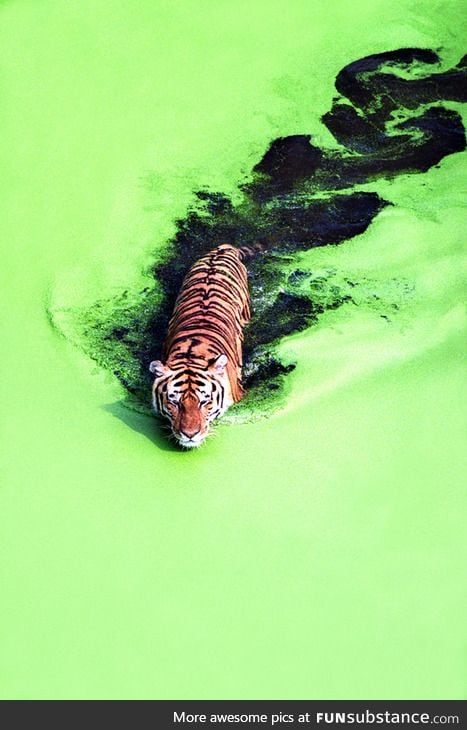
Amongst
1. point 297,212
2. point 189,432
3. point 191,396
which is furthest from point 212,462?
point 297,212

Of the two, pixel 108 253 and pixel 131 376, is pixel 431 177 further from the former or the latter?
pixel 131 376

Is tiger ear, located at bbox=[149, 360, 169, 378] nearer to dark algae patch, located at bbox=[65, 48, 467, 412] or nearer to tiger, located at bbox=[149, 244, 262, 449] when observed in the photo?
tiger, located at bbox=[149, 244, 262, 449]

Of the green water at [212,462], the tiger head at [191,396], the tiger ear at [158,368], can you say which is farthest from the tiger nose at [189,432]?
the tiger ear at [158,368]

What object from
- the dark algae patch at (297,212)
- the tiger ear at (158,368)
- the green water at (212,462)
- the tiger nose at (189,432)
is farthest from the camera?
the dark algae patch at (297,212)

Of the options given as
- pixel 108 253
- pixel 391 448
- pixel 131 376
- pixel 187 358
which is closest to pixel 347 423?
pixel 391 448

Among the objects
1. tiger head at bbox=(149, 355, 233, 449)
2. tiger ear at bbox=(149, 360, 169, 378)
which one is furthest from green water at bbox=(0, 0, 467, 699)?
tiger ear at bbox=(149, 360, 169, 378)

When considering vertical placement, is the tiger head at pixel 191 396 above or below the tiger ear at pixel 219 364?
below

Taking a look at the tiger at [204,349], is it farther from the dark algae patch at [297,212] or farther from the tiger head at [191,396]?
the dark algae patch at [297,212]

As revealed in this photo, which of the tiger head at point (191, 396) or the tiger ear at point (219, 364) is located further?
the tiger ear at point (219, 364)

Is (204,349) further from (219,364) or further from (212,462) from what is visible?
(212,462)
